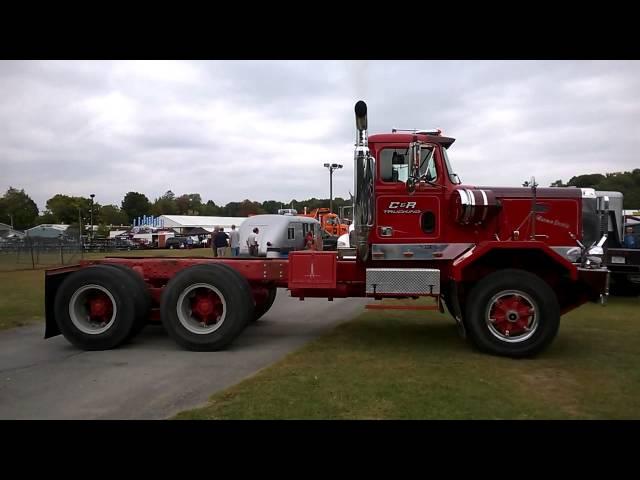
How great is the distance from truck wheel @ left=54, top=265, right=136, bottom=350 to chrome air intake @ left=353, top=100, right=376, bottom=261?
11.5ft

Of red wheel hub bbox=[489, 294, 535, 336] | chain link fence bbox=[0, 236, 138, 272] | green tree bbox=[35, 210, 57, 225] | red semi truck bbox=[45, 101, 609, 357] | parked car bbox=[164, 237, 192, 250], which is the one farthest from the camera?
green tree bbox=[35, 210, 57, 225]

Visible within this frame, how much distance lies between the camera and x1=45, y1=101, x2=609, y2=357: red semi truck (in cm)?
711

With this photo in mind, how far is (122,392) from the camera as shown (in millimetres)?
5340

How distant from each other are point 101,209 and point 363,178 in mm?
105821

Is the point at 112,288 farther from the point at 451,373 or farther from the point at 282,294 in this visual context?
the point at 282,294

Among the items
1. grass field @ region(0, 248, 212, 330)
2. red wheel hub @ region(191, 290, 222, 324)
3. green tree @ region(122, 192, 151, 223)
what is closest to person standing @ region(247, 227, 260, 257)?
grass field @ region(0, 248, 212, 330)

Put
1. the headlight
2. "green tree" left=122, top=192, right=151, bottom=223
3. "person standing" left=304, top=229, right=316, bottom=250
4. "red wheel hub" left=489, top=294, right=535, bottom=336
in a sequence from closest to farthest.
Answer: "red wheel hub" left=489, top=294, right=535, bottom=336 → the headlight → "person standing" left=304, top=229, right=316, bottom=250 → "green tree" left=122, top=192, right=151, bottom=223

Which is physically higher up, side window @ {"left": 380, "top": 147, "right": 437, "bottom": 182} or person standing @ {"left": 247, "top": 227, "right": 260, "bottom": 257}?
side window @ {"left": 380, "top": 147, "right": 437, "bottom": 182}

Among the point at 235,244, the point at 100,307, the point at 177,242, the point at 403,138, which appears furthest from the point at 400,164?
the point at 177,242

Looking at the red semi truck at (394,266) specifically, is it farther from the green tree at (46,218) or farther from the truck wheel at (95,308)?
the green tree at (46,218)

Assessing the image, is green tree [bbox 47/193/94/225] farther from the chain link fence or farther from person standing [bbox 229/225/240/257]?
person standing [bbox 229/225/240/257]

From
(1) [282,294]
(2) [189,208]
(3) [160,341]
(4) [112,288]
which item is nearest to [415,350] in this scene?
(3) [160,341]

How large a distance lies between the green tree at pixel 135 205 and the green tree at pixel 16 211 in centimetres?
2010

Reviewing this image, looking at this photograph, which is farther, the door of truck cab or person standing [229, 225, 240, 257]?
person standing [229, 225, 240, 257]
